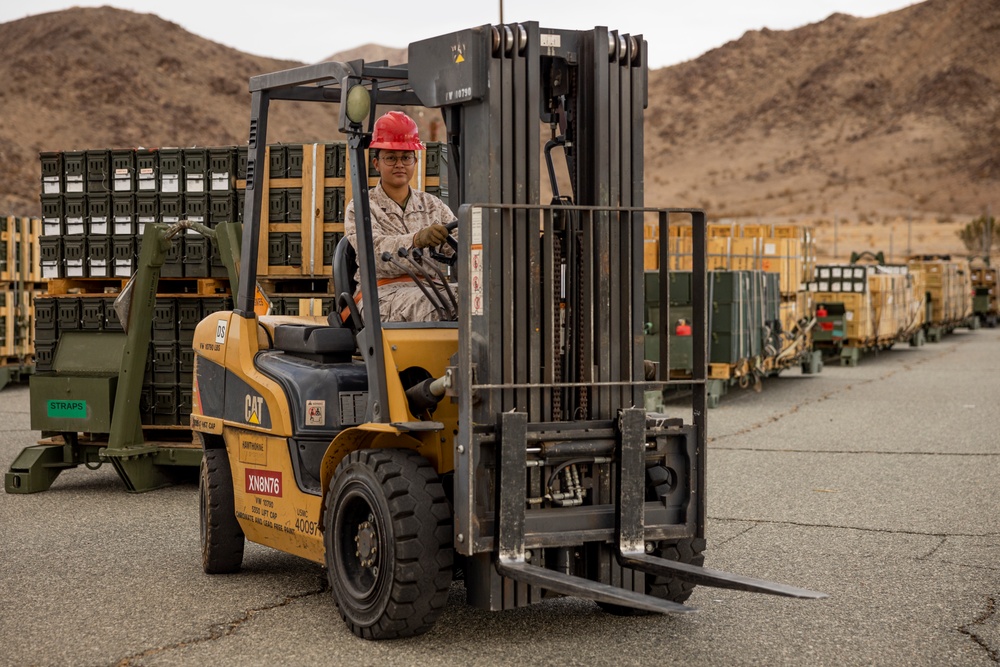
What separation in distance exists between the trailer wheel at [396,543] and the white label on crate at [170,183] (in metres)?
5.92

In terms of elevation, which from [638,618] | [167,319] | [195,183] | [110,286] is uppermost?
[195,183]

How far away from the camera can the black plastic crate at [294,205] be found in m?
11.1

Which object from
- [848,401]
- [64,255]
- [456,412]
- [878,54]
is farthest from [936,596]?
[878,54]

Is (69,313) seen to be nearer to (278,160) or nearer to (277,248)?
(277,248)

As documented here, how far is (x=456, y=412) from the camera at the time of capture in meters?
6.30

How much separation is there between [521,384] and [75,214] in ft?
23.5

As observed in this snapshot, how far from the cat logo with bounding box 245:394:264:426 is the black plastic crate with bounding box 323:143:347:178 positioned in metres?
4.09

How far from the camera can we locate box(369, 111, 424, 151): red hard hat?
680 centimetres

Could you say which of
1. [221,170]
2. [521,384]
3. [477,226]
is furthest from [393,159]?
[221,170]

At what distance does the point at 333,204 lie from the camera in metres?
11.0

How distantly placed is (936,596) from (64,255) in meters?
7.94

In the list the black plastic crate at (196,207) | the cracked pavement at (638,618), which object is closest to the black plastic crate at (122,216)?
the black plastic crate at (196,207)

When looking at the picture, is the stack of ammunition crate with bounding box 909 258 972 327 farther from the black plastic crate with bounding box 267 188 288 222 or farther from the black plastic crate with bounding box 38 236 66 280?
the black plastic crate with bounding box 38 236 66 280

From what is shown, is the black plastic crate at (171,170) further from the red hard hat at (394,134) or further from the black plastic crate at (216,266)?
the red hard hat at (394,134)
